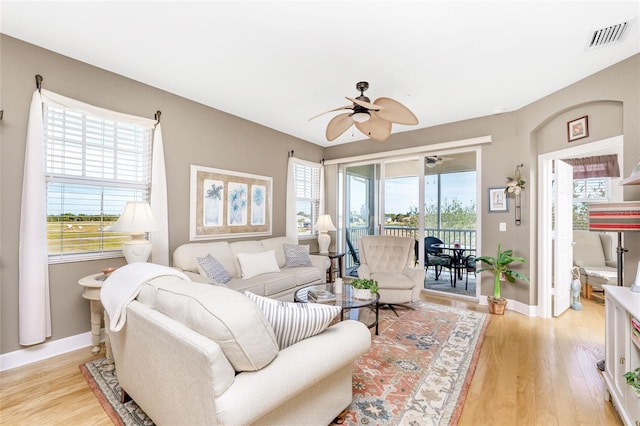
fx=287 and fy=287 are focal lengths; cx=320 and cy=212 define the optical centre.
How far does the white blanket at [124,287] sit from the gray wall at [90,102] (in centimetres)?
127

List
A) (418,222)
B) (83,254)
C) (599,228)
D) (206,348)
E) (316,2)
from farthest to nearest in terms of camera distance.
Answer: (418,222), (83,254), (599,228), (316,2), (206,348)

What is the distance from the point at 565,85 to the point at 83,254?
5273mm

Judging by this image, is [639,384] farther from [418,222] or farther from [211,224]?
[211,224]

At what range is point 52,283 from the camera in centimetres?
257

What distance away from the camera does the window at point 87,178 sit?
2600 millimetres

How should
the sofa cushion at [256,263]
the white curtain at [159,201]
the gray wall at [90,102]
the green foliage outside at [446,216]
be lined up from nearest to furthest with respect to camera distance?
the gray wall at [90,102]
the white curtain at [159,201]
the sofa cushion at [256,263]
the green foliage outside at [446,216]

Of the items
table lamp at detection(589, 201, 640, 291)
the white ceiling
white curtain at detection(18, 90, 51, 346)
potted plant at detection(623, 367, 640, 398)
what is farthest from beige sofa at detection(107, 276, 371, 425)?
table lamp at detection(589, 201, 640, 291)

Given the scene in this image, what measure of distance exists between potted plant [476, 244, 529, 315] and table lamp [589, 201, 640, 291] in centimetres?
132

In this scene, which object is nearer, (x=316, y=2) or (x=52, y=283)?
(x=316, y=2)

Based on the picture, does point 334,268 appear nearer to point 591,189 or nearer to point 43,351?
point 43,351

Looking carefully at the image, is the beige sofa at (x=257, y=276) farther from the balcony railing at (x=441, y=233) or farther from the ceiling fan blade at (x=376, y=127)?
the ceiling fan blade at (x=376, y=127)

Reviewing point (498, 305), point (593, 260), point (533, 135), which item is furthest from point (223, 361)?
point (593, 260)

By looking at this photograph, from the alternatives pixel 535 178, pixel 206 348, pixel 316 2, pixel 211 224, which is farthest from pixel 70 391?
pixel 535 178

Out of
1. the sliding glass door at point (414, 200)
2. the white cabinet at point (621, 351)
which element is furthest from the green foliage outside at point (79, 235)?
the white cabinet at point (621, 351)
